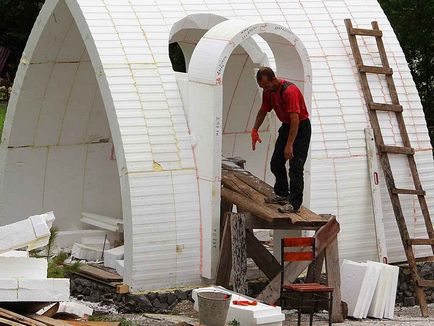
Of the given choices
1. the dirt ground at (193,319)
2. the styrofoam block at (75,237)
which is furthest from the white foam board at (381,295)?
the styrofoam block at (75,237)

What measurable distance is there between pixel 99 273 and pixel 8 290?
8.76 feet

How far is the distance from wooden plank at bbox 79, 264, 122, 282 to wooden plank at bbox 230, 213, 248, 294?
1369 mm

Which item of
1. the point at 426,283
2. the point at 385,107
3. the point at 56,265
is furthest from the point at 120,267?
the point at 385,107

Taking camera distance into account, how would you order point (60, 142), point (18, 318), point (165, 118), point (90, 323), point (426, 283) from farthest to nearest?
point (60, 142) → point (426, 283) → point (165, 118) → point (90, 323) → point (18, 318)

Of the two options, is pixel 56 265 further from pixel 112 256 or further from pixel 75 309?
pixel 75 309

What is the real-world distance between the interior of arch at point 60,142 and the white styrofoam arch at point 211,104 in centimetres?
245

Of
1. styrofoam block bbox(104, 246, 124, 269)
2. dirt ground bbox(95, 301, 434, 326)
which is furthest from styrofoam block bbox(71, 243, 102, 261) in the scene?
dirt ground bbox(95, 301, 434, 326)

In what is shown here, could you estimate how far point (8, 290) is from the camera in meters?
10.6

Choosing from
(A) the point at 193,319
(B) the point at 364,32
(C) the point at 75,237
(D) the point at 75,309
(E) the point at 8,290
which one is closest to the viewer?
(E) the point at 8,290

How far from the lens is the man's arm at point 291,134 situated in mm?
12234

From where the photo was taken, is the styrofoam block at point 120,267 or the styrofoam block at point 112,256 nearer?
the styrofoam block at point 120,267

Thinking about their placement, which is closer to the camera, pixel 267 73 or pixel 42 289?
Result: pixel 42 289

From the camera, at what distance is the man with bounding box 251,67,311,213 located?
482 inches

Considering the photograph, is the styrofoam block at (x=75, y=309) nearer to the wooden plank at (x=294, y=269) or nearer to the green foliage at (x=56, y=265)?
Result: the green foliage at (x=56, y=265)
